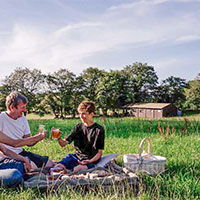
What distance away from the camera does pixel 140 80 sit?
41.6 meters

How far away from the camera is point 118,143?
6875 mm

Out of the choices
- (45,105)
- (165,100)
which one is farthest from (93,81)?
(165,100)

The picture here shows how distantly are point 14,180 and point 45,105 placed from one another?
30001mm

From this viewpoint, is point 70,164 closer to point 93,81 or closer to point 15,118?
point 15,118

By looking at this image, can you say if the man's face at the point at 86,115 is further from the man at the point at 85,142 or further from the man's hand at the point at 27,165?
the man's hand at the point at 27,165

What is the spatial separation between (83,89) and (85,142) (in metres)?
31.8

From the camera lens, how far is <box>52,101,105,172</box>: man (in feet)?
14.8

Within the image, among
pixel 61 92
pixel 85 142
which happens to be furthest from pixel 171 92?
pixel 85 142

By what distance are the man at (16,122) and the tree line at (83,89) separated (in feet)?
90.3

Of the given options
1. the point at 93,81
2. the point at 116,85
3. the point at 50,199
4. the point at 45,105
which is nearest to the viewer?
the point at 50,199

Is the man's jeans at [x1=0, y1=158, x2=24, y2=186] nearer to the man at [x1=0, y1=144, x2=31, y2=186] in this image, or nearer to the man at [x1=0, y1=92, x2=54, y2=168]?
the man at [x1=0, y1=144, x2=31, y2=186]

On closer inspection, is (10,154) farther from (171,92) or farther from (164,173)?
(171,92)

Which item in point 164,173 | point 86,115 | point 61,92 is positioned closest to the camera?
point 164,173

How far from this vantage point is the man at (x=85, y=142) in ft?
14.8
